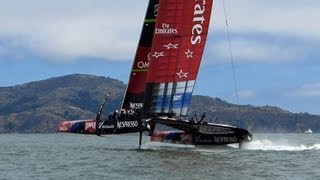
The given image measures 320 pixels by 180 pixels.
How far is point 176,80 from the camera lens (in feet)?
155

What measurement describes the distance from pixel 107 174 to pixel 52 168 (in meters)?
5.53

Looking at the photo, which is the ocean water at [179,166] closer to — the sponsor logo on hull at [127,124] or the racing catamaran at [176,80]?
the racing catamaran at [176,80]

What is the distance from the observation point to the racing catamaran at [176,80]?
45781 millimetres

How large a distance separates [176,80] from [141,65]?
799cm

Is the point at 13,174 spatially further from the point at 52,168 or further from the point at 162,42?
the point at 162,42

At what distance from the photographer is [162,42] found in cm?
4606

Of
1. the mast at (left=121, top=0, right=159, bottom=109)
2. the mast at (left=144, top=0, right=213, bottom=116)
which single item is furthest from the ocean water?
the mast at (left=121, top=0, right=159, bottom=109)

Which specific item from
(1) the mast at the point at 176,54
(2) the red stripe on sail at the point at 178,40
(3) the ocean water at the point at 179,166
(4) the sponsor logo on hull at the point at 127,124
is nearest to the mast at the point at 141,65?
(4) the sponsor logo on hull at the point at 127,124

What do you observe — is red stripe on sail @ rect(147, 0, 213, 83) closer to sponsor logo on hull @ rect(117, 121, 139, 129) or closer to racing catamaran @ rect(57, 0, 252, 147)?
racing catamaran @ rect(57, 0, 252, 147)

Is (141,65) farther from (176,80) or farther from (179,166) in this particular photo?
(179,166)

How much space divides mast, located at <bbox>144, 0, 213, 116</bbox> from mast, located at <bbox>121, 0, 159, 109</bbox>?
669 centimetres

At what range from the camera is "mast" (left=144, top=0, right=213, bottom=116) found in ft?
150

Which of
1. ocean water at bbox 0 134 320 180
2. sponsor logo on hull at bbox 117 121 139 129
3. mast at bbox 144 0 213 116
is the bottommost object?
ocean water at bbox 0 134 320 180

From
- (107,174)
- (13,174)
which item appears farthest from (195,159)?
(13,174)
